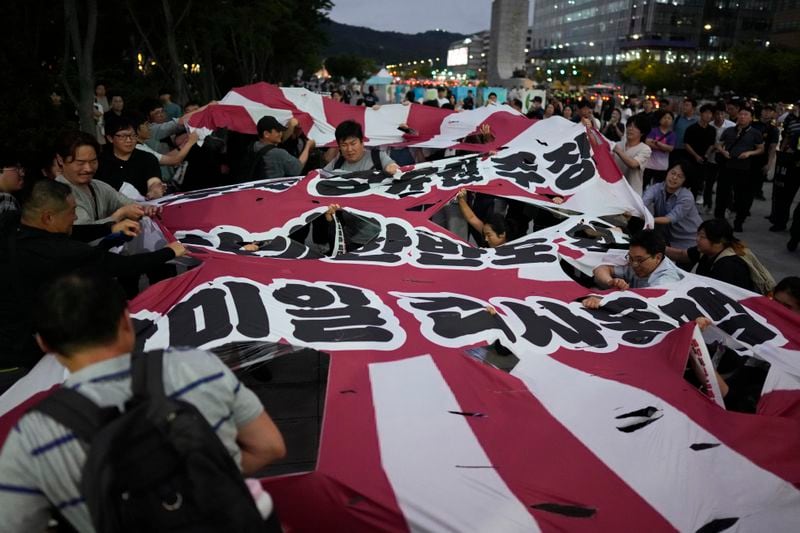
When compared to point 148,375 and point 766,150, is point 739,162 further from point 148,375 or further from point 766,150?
point 148,375

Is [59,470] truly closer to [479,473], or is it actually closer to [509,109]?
[479,473]

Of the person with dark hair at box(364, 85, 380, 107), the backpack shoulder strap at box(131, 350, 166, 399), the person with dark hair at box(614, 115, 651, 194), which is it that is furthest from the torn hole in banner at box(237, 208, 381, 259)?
the person with dark hair at box(364, 85, 380, 107)

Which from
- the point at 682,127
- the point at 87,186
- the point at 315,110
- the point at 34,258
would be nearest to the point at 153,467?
the point at 34,258

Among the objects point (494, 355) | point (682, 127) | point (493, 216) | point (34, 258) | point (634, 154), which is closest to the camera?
point (34, 258)

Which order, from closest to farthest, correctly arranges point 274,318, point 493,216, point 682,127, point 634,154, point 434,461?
point 434,461 < point 274,318 < point 493,216 < point 634,154 < point 682,127

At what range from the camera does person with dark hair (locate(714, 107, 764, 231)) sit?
Result: 26.9 feet

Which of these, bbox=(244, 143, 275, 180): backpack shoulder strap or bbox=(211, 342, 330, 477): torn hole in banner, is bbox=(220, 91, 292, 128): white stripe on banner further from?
bbox=(211, 342, 330, 477): torn hole in banner

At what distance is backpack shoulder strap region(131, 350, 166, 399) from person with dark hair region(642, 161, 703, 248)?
180 inches

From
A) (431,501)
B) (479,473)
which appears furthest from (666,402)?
(431,501)

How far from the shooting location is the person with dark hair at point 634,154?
20.3 ft

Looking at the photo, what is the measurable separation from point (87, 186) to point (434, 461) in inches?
111

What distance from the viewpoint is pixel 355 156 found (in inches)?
204

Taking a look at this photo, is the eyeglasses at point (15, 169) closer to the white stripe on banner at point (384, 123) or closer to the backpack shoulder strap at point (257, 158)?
the backpack shoulder strap at point (257, 158)

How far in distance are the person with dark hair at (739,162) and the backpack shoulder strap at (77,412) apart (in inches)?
351
